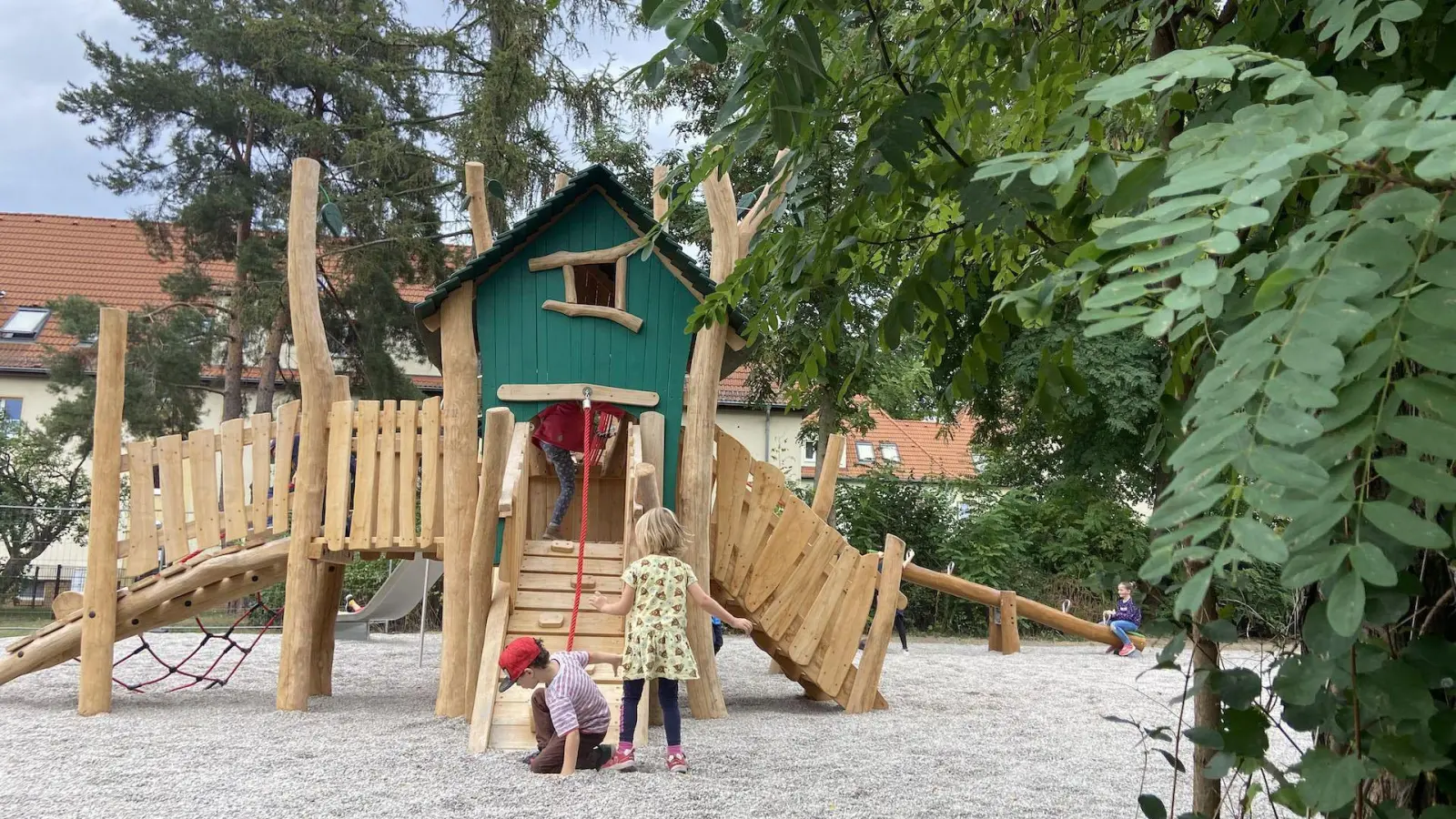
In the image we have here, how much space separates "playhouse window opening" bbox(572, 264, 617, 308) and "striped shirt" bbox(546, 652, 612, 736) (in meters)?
3.75

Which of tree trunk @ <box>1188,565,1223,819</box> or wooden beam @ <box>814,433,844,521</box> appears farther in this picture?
wooden beam @ <box>814,433,844,521</box>

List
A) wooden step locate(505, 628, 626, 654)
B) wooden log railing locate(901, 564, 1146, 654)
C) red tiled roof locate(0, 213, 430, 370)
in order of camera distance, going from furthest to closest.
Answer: red tiled roof locate(0, 213, 430, 370), wooden log railing locate(901, 564, 1146, 654), wooden step locate(505, 628, 626, 654)

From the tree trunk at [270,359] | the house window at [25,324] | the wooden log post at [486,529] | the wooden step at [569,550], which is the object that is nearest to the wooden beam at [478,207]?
the wooden log post at [486,529]

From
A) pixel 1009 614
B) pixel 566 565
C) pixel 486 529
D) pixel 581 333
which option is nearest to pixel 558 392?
pixel 581 333

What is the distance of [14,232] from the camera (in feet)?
88.4

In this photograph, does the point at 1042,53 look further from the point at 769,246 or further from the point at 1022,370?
the point at 1022,370

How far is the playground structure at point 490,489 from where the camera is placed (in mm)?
7758

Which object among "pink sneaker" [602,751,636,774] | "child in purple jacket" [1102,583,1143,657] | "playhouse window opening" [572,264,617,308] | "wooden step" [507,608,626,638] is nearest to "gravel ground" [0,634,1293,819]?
"pink sneaker" [602,751,636,774]

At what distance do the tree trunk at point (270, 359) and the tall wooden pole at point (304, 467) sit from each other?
9905 mm

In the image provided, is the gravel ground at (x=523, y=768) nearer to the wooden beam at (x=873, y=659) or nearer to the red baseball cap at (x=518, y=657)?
the wooden beam at (x=873, y=659)

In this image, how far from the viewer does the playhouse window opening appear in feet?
30.3

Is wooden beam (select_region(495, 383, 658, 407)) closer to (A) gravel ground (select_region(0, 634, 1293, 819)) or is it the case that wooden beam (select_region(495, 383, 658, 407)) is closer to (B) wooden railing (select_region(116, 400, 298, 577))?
(B) wooden railing (select_region(116, 400, 298, 577))

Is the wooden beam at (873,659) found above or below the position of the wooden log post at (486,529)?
below

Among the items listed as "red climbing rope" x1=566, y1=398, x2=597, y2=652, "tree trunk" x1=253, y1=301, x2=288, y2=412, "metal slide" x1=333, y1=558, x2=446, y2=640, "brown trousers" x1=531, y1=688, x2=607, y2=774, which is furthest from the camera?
"tree trunk" x1=253, y1=301, x2=288, y2=412
